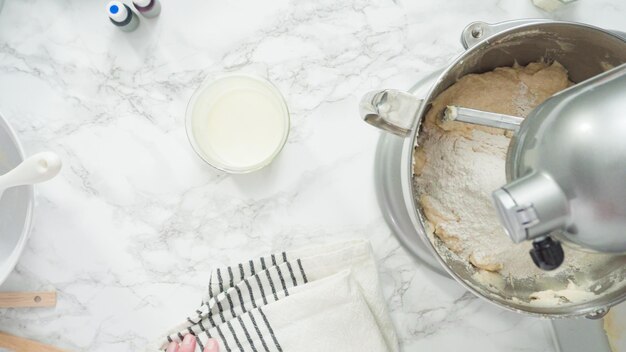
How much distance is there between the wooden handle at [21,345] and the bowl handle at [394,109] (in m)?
0.50

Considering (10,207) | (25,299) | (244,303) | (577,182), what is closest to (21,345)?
(25,299)

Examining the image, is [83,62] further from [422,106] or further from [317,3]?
[422,106]

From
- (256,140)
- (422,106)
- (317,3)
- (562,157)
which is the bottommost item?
(562,157)

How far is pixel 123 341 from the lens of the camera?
2.22ft

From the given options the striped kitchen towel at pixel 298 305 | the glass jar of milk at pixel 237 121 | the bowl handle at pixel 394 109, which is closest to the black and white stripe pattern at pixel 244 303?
the striped kitchen towel at pixel 298 305

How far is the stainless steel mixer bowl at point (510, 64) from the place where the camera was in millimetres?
479

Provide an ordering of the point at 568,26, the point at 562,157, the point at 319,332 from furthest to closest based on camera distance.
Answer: the point at 319,332 < the point at 568,26 < the point at 562,157

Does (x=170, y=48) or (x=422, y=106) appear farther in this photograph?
(x=170, y=48)

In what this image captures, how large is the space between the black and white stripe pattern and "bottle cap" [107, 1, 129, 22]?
0.33 m

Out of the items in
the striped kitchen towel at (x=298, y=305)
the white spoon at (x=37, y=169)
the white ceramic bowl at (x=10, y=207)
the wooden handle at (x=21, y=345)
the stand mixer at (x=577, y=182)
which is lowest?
the stand mixer at (x=577, y=182)

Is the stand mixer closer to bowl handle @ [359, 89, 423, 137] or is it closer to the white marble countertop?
bowl handle @ [359, 89, 423, 137]

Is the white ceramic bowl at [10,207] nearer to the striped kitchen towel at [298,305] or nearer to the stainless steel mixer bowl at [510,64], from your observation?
the striped kitchen towel at [298,305]

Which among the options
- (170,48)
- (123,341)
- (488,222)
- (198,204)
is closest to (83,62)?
(170,48)

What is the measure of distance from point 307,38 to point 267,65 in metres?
0.06
